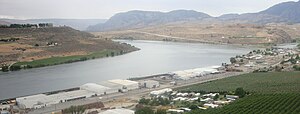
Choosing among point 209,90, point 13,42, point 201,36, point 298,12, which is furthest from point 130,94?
point 298,12

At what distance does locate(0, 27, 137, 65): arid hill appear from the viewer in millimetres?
26703

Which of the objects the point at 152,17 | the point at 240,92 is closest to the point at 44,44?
the point at 240,92

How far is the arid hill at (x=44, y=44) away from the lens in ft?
87.6

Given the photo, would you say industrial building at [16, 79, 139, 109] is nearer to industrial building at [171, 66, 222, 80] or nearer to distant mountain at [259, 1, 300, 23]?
industrial building at [171, 66, 222, 80]

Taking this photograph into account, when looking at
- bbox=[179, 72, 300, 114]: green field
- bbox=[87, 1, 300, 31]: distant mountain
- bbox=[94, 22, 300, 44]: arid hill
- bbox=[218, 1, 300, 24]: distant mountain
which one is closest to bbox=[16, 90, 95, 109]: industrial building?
bbox=[179, 72, 300, 114]: green field

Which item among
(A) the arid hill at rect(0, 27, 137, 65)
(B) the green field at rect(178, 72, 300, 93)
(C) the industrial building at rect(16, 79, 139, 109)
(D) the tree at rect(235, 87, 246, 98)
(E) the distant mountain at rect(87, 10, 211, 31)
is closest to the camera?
(D) the tree at rect(235, 87, 246, 98)

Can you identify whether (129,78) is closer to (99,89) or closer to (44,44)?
(99,89)

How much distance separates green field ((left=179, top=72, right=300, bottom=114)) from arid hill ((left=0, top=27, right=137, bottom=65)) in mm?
15043

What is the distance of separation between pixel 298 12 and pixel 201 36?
59.6 m

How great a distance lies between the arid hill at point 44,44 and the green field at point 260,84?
14748 millimetres

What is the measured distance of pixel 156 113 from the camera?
10203 mm

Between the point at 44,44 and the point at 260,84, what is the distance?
20.0 m

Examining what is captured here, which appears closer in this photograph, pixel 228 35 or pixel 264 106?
pixel 264 106

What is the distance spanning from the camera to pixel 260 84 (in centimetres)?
1520
